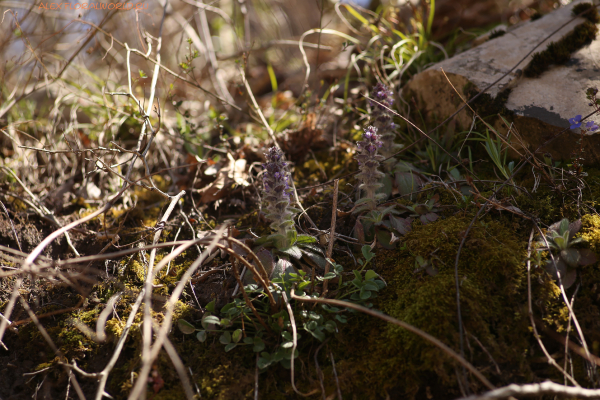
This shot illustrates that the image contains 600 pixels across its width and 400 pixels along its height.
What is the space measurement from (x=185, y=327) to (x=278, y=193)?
856 millimetres

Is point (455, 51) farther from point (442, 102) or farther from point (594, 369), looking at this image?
point (594, 369)

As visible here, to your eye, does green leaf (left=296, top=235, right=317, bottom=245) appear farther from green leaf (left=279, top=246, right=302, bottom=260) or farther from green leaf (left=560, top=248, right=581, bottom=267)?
green leaf (left=560, top=248, right=581, bottom=267)

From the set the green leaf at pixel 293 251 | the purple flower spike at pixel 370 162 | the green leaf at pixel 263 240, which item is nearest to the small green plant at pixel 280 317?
the green leaf at pixel 293 251

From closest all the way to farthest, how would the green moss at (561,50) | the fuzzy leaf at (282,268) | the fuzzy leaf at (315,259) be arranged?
the fuzzy leaf at (282,268) → the fuzzy leaf at (315,259) → the green moss at (561,50)

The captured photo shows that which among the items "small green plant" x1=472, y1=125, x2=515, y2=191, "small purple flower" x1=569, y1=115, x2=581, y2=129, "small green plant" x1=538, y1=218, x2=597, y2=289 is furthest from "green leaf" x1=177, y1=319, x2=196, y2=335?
"small purple flower" x1=569, y1=115, x2=581, y2=129

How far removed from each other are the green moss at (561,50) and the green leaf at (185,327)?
114 inches

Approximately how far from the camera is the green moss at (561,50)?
2.80 metres

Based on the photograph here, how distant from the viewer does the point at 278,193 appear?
212cm

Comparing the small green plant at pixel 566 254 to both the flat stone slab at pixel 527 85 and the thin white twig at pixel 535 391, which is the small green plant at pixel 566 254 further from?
the flat stone slab at pixel 527 85

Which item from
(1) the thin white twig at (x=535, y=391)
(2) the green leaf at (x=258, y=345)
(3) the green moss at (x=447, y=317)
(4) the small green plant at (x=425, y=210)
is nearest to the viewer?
(1) the thin white twig at (x=535, y=391)

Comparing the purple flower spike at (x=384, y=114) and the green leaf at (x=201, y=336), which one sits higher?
the purple flower spike at (x=384, y=114)

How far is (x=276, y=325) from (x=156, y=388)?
1.95ft

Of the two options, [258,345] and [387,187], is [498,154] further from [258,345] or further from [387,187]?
[258,345]

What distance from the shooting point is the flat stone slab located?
245 cm
